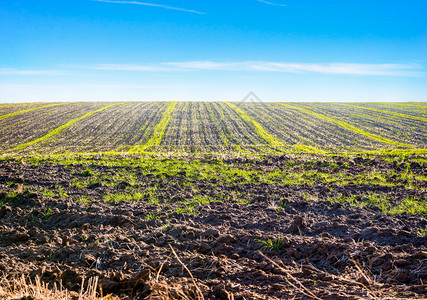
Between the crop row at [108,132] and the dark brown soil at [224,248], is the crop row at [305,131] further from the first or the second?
the dark brown soil at [224,248]

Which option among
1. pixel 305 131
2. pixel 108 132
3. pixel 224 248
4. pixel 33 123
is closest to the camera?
pixel 224 248

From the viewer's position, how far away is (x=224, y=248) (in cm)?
498

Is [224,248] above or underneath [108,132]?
underneath

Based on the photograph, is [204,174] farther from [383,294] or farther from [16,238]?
[383,294]

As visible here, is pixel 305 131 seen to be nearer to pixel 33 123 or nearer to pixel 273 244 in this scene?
pixel 273 244

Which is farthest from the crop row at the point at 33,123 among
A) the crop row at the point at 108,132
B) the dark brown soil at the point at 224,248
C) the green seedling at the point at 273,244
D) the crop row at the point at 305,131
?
the green seedling at the point at 273,244

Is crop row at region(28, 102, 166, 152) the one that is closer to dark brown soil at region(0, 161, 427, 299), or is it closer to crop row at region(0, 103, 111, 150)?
crop row at region(0, 103, 111, 150)

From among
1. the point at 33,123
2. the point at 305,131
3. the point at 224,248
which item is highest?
the point at 33,123

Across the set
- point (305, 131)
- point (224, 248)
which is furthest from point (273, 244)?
point (305, 131)

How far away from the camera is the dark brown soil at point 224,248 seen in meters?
3.42

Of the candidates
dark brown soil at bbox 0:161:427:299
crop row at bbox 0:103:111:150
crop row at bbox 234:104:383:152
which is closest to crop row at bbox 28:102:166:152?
crop row at bbox 0:103:111:150

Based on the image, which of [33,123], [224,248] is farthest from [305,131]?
[33,123]

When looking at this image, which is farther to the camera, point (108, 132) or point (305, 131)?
point (305, 131)

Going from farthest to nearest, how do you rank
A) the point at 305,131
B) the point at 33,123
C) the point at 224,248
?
the point at 33,123 → the point at 305,131 → the point at 224,248
